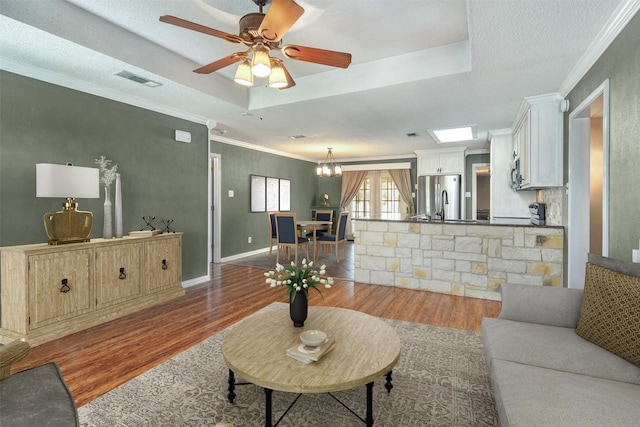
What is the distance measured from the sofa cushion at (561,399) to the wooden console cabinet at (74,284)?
129 inches

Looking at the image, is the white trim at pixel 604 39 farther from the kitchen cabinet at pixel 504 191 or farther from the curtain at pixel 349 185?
the curtain at pixel 349 185

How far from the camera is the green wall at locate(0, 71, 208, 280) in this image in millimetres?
2730

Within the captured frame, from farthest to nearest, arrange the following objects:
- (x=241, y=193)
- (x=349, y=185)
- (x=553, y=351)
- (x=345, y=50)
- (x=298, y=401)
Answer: (x=349, y=185)
(x=241, y=193)
(x=345, y=50)
(x=298, y=401)
(x=553, y=351)

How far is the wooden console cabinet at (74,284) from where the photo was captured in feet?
8.30

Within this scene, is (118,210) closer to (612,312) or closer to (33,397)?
(33,397)

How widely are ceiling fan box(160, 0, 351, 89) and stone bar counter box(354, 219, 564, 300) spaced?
2639 mm

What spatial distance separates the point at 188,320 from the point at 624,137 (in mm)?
3758

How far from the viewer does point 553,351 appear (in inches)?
62.3

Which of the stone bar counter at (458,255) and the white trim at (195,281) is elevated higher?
the stone bar counter at (458,255)

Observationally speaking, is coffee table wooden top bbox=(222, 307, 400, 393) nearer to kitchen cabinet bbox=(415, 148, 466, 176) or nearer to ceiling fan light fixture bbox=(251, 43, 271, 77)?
ceiling fan light fixture bbox=(251, 43, 271, 77)

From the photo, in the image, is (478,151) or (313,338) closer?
(313,338)

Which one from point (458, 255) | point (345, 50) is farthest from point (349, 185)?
point (345, 50)

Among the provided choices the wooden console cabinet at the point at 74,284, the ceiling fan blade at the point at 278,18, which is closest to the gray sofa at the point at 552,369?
the ceiling fan blade at the point at 278,18

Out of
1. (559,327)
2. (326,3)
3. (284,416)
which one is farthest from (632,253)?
(326,3)
